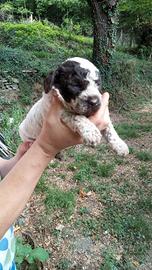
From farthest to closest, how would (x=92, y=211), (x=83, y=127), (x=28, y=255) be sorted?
(x=92, y=211) → (x=28, y=255) → (x=83, y=127)

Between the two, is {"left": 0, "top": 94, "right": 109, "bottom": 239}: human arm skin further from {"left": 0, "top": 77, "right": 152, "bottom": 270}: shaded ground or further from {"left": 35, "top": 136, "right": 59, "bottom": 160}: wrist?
{"left": 0, "top": 77, "right": 152, "bottom": 270}: shaded ground

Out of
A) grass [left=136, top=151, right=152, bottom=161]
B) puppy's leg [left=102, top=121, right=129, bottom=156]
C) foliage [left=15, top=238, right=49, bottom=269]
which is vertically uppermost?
puppy's leg [left=102, top=121, right=129, bottom=156]

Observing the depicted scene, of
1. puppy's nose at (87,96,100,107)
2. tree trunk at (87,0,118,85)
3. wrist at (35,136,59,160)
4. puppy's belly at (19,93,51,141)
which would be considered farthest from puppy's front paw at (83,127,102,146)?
tree trunk at (87,0,118,85)

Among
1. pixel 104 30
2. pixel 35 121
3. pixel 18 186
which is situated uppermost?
pixel 18 186

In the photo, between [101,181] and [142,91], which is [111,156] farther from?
[142,91]

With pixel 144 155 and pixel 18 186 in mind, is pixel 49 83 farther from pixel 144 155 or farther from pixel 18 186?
pixel 144 155

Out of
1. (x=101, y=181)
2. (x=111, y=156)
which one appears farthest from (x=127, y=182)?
(x=111, y=156)

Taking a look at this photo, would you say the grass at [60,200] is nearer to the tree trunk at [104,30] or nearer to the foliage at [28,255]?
the foliage at [28,255]

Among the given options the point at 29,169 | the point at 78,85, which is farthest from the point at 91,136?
the point at 29,169
